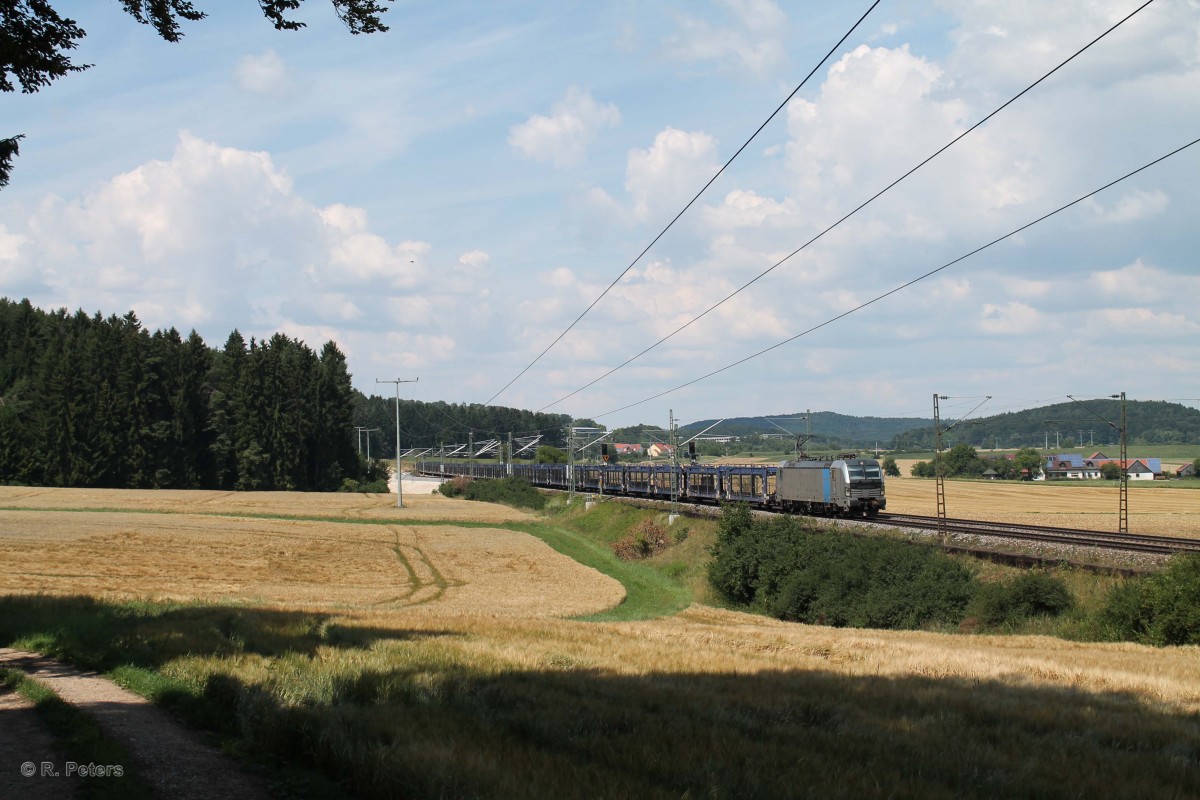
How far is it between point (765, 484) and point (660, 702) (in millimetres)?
54670

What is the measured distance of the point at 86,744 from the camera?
340 inches

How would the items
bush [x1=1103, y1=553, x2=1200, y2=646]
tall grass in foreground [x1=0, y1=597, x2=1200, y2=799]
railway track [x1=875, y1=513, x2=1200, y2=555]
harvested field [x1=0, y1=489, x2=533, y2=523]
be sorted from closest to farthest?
tall grass in foreground [x1=0, y1=597, x2=1200, y2=799] < bush [x1=1103, y1=553, x2=1200, y2=646] < railway track [x1=875, y1=513, x2=1200, y2=555] < harvested field [x1=0, y1=489, x2=533, y2=523]

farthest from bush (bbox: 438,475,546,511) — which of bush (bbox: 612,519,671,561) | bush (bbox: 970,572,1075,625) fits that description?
bush (bbox: 970,572,1075,625)

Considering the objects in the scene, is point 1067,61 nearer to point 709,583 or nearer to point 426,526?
point 709,583

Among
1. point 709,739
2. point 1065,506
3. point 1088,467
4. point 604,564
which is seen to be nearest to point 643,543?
point 604,564

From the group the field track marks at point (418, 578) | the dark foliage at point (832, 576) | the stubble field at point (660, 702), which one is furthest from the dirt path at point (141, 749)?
the dark foliage at point (832, 576)

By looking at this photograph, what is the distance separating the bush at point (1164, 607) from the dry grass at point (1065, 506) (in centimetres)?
2333

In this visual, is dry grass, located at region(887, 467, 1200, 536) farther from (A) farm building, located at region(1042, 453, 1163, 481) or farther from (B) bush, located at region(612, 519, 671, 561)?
(A) farm building, located at region(1042, 453, 1163, 481)

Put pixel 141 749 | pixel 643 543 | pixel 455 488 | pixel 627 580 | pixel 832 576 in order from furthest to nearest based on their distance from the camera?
pixel 455 488
pixel 643 543
pixel 627 580
pixel 832 576
pixel 141 749

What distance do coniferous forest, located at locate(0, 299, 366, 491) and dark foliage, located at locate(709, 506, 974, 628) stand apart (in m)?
84.6

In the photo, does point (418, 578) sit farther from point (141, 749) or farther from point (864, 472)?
point (141, 749)

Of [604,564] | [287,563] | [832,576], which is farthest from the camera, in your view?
[604,564]

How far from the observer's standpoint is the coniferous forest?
106 metres

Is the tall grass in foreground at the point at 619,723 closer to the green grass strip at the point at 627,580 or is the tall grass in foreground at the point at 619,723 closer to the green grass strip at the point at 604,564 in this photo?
the green grass strip at the point at 627,580
